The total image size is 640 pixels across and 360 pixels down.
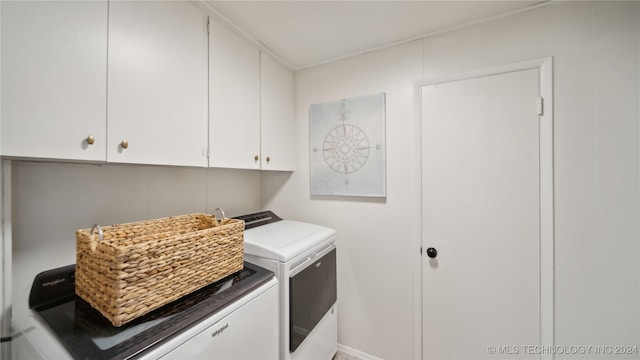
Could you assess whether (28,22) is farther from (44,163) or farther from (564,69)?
(564,69)

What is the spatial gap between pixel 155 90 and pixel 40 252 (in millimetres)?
830

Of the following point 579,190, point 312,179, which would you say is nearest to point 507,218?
point 579,190

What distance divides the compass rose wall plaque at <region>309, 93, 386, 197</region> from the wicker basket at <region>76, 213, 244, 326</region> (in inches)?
37.8

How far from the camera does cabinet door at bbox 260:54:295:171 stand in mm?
1693

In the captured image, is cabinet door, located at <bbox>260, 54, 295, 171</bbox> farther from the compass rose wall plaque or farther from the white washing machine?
the white washing machine

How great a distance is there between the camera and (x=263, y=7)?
4.23 ft

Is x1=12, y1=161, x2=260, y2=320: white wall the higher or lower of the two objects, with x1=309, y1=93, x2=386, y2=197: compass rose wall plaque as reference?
lower

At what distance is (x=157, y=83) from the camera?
1.04 metres

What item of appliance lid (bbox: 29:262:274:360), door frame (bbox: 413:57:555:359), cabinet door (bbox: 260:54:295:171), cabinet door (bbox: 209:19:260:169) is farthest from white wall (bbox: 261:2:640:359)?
appliance lid (bbox: 29:262:274:360)

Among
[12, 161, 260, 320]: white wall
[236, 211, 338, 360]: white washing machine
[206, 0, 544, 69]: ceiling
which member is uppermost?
[206, 0, 544, 69]: ceiling

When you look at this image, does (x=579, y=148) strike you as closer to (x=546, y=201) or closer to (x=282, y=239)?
(x=546, y=201)

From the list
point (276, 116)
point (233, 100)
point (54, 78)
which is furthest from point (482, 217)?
point (54, 78)

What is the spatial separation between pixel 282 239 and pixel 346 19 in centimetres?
137

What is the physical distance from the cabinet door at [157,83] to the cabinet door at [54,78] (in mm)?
43
